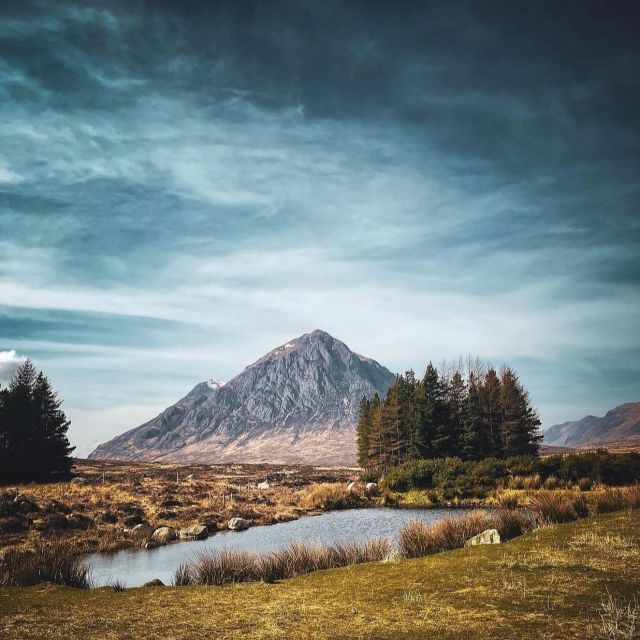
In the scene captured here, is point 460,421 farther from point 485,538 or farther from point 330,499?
point 485,538

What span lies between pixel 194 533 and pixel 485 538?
2144 centimetres

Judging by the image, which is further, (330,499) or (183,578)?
(330,499)

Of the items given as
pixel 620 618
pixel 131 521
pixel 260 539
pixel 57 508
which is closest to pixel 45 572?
pixel 620 618

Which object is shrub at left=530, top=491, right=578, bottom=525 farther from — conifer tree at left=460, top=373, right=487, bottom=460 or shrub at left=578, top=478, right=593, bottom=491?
conifer tree at left=460, top=373, right=487, bottom=460

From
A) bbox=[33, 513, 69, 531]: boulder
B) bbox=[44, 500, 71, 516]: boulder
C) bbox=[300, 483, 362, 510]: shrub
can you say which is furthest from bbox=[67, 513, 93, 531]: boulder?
bbox=[300, 483, 362, 510]: shrub

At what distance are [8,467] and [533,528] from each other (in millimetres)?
54454

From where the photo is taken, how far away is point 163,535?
29938 mm

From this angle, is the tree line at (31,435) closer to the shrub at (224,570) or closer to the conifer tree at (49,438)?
the conifer tree at (49,438)

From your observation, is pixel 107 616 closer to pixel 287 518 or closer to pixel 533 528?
pixel 533 528

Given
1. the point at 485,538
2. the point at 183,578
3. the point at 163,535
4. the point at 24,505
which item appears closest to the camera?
the point at 183,578

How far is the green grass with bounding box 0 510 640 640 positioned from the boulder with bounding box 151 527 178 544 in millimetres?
17297

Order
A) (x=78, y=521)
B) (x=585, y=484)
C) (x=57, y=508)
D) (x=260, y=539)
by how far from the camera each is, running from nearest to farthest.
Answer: (x=260, y=539), (x=78, y=521), (x=57, y=508), (x=585, y=484)

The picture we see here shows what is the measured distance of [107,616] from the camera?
10078 mm

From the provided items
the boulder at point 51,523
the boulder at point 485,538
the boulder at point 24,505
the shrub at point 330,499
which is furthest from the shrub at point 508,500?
the boulder at point 24,505
